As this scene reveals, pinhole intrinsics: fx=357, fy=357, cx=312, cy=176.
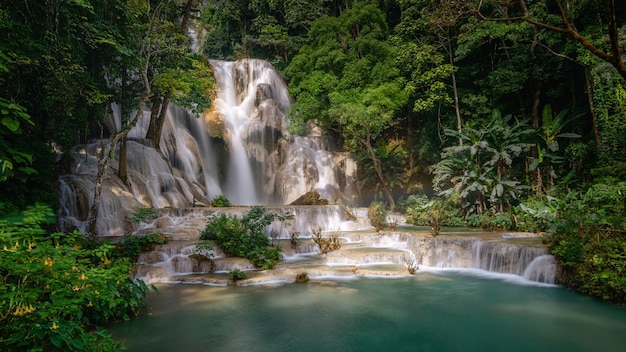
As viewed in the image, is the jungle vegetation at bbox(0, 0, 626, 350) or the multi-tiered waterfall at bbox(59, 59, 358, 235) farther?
the multi-tiered waterfall at bbox(59, 59, 358, 235)

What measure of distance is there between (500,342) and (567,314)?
211cm

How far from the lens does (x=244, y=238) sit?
10.9m

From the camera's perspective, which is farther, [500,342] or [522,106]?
[522,106]

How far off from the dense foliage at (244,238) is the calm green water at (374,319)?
1.94 metres

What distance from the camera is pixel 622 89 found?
42.8ft

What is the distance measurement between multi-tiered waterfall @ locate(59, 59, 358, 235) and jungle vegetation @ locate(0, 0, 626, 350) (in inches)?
49.9

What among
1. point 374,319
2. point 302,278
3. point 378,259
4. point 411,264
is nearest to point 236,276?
point 302,278

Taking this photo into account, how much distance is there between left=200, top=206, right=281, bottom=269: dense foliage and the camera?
10461 mm

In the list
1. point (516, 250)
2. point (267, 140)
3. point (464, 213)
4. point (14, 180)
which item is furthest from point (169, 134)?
point (516, 250)

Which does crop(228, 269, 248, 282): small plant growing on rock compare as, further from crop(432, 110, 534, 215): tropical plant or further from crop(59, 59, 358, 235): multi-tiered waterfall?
crop(432, 110, 534, 215): tropical plant

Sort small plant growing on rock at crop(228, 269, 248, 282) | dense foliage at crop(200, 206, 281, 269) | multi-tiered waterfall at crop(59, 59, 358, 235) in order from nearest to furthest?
small plant growing on rock at crop(228, 269, 248, 282), dense foliage at crop(200, 206, 281, 269), multi-tiered waterfall at crop(59, 59, 358, 235)

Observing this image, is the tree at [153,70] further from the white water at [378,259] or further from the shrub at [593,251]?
the shrub at [593,251]

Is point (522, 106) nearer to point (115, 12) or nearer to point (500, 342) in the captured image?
point (500, 342)

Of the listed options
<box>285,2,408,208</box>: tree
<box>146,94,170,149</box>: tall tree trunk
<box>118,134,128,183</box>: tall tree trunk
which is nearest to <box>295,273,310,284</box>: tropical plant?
<box>118,134,128,183</box>: tall tree trunk
